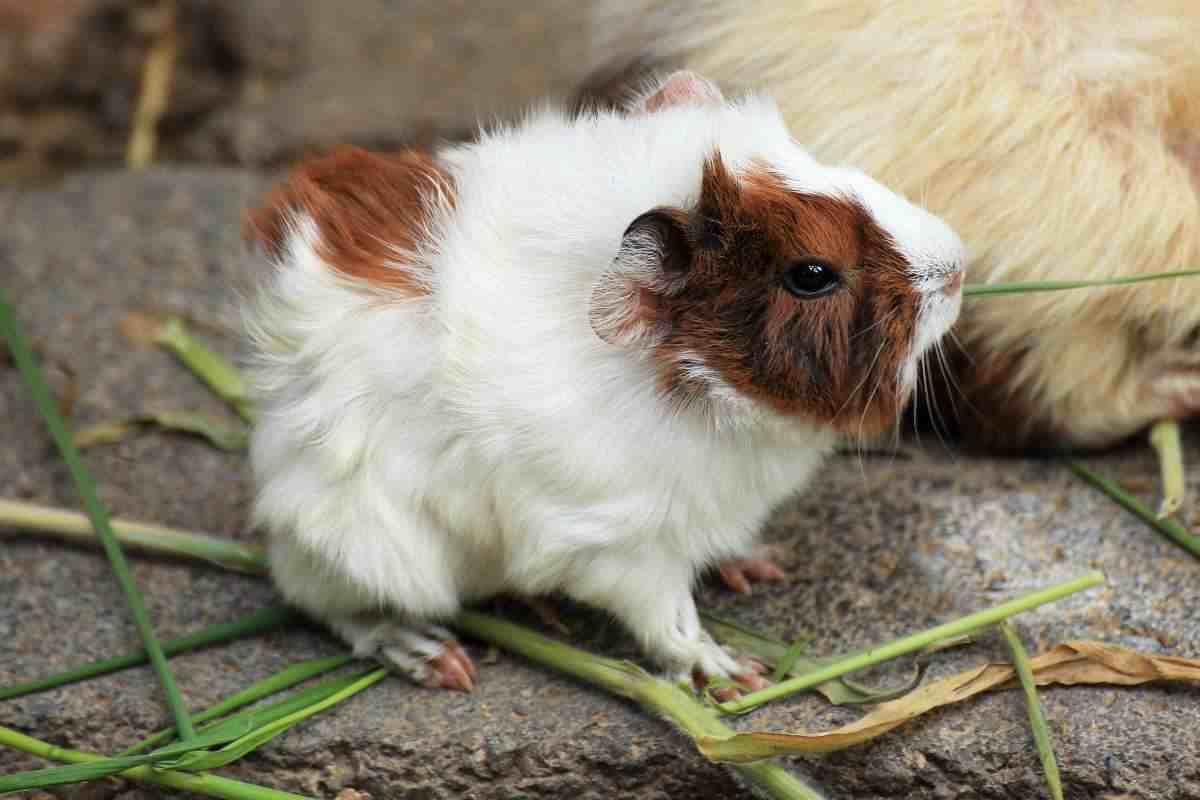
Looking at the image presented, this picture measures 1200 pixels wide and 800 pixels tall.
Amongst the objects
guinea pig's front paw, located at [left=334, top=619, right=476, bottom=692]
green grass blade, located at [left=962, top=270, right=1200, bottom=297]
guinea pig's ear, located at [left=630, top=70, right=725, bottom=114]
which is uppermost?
guinea pig's ear, located at [left=630, top=70, right=725, bottom=114]

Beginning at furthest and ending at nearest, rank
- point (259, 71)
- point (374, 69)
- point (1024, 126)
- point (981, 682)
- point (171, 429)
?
point (259, 71), point (374, 69), point (171, 429), point (1024, 126), point (981, 682)

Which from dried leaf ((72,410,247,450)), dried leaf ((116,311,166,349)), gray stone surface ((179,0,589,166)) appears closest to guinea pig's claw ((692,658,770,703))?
dried leaf ((72,410,247,450))

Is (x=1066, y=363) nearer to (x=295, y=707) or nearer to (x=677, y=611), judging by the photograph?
(x=677, y=611)

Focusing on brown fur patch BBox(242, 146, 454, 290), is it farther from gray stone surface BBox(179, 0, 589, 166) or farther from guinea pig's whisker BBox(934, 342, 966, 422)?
gray stone surface BBox(179, 0, 589, 166)

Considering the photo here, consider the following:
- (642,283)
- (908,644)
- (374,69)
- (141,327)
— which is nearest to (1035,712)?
(908,644)

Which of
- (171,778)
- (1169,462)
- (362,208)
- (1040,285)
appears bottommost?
(171,778)

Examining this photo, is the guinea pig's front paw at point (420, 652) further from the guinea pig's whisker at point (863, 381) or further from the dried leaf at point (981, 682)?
the guinea pig's whisker at point (863, 381)

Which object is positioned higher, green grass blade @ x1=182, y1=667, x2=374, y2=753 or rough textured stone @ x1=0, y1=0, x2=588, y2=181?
rough textured stone @ x1=0, y1=0, x2=588, y2=181

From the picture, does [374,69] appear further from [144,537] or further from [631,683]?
[631,683]
